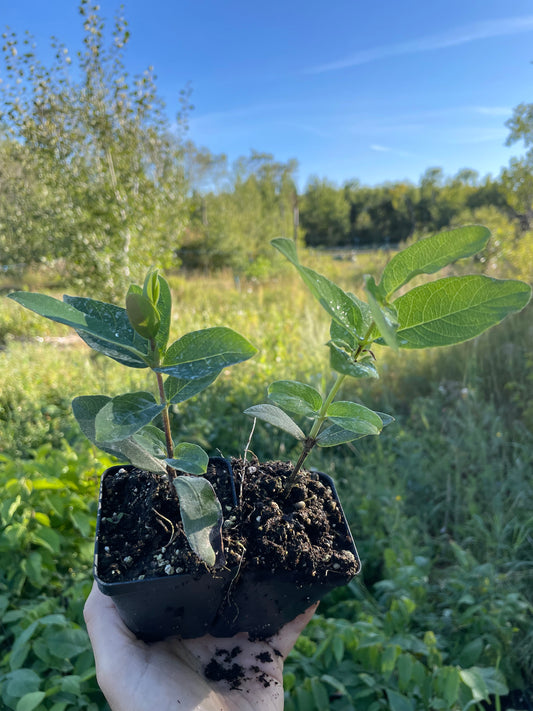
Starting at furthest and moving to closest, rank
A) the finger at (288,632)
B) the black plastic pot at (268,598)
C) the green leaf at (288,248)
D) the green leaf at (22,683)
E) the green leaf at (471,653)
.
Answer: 1. the green leaf at (471,653)
2. the green leaf at (22,683)
3. the finger at (288,632)
4. the black plastic pot at (268,598)
5. the green leaf at (288,248)

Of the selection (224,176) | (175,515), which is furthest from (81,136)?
(224,176)

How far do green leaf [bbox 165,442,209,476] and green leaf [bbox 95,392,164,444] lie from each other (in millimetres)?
60

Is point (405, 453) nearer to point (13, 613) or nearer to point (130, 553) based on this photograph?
point (13, 613)

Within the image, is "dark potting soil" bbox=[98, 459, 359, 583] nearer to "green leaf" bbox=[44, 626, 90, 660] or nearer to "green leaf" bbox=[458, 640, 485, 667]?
"green leaf" bbox=[44, 626, 90, 660]

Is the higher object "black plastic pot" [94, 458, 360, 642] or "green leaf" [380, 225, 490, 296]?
"green leaf" [380, 225, 490, 296]

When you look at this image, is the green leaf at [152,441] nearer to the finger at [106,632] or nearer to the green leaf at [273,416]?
the green leaf at [273,416]

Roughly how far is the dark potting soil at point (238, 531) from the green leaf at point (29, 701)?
57 cm

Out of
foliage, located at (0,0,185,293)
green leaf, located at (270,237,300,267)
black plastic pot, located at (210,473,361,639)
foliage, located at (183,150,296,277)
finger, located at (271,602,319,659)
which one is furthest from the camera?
foliage, located at (183,150,296,277)

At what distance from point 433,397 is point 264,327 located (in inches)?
92.4

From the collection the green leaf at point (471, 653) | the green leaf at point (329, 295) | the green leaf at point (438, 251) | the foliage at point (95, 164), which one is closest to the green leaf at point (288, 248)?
the green leaf at point (329, 295)

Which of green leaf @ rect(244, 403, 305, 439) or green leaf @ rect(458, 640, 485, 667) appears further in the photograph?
green leaf @ rect(458, 640, 485, 667)

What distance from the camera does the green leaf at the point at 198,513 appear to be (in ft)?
1.66

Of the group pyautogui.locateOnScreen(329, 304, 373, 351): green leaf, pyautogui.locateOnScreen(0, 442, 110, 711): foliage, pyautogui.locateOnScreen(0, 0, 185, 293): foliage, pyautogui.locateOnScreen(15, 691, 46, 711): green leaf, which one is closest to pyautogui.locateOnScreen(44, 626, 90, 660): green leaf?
pyautogui.locateOnScreen(0, 442, 110, 711): foliage

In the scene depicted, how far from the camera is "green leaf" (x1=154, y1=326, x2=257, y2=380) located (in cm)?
52
